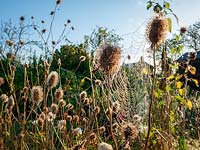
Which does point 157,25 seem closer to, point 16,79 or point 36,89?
point 36,89

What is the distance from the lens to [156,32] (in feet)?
7.12

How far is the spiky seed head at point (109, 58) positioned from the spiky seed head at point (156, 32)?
0.59 feet

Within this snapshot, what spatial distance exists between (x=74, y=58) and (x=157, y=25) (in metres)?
10.9

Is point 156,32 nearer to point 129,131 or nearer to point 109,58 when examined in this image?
point 109,58

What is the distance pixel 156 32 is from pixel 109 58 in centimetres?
29

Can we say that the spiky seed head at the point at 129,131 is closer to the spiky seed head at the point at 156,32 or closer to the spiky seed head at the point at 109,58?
the spiky seed head at the point at 109,58

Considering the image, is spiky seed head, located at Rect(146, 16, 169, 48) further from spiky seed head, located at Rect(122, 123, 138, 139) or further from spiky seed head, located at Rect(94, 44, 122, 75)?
spiky seed head, located at Rect(122, 123, 138, 139)

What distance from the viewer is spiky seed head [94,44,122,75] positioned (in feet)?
6.98

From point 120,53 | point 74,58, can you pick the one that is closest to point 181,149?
point 120,53

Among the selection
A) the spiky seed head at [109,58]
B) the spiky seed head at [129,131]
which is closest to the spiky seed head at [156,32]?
the spiky seed head at [109,58]

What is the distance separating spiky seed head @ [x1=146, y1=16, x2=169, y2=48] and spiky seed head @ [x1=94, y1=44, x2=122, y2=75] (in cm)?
18

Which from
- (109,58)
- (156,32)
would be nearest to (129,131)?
(109,58)

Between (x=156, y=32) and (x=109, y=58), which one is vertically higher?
(x=156, y=32)

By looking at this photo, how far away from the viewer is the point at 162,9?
11.0 ft
